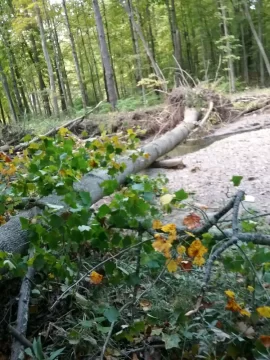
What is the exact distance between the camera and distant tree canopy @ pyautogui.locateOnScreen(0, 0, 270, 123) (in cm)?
1970

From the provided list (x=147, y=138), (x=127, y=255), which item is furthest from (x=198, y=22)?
(x=127, y=255)

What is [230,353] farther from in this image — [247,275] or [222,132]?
[222,132]

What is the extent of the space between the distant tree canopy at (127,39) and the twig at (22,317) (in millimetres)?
16322

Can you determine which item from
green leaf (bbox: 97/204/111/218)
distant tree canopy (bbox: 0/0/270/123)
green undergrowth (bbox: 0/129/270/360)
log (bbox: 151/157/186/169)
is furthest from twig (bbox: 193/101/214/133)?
green leaf (bbox: 97/204/111/218)

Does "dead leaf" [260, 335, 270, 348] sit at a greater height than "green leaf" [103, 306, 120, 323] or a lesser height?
lesser

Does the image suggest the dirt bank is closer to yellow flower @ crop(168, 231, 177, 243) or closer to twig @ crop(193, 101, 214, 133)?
twig @ crop(193, 101, 214, 133)

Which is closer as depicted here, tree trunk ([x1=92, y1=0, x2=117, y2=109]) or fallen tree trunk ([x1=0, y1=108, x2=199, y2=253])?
fallen tree trunk ([x1=0, y1=108, x2=199, y2=253])

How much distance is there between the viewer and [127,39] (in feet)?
92.2

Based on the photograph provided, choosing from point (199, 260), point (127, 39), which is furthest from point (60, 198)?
point (127, 39)

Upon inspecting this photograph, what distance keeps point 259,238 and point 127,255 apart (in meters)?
1.11

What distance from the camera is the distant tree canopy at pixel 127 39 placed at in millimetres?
19703

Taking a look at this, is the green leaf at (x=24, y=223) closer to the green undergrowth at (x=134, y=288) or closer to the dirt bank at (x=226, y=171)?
the green undergrowth at (x=134, y=288)

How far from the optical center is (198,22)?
27266 millimetres

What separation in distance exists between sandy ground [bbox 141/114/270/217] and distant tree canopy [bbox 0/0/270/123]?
11.7 metres
